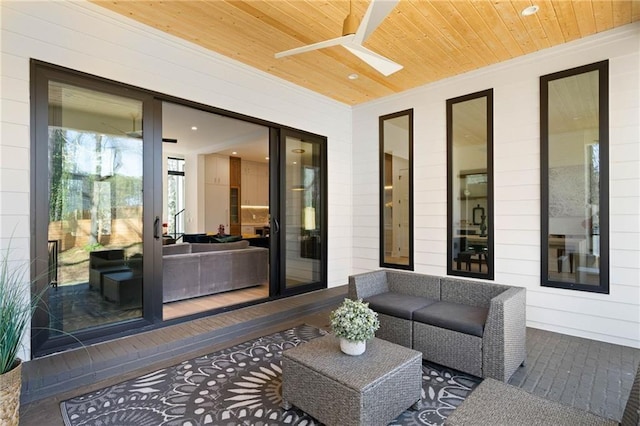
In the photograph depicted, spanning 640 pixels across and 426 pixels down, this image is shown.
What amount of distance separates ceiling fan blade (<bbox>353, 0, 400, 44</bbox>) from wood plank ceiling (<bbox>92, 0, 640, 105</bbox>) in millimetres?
730

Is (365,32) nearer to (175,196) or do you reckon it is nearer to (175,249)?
(175,249)

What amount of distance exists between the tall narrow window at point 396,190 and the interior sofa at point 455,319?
1.61 metres

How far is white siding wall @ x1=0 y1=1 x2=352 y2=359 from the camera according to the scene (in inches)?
A: 106

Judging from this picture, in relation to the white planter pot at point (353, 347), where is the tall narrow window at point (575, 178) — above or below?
above

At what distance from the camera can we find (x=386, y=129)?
570cm

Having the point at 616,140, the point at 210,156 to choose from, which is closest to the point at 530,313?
the point at 616,140

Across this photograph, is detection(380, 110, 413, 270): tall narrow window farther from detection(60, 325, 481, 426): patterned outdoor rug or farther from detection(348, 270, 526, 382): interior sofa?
detection(60, 325, 481, 426): patterned outdoor rug

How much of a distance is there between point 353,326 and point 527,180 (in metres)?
3.34

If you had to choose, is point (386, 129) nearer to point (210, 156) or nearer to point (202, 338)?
point (202, 338)

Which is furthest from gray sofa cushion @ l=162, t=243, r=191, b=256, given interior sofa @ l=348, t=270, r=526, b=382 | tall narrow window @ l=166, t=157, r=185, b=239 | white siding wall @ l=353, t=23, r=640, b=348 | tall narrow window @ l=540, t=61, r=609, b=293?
tall narrow window @ l=166, t=157, r=185, b=239

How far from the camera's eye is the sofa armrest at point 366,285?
3527 mm

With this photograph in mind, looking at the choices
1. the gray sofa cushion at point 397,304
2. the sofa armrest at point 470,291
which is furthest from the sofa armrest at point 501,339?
the gray sofa cushion at point 397,304

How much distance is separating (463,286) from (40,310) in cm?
406

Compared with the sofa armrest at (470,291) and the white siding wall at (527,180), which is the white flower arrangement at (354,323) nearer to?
the sofa armrest at (470,291)
